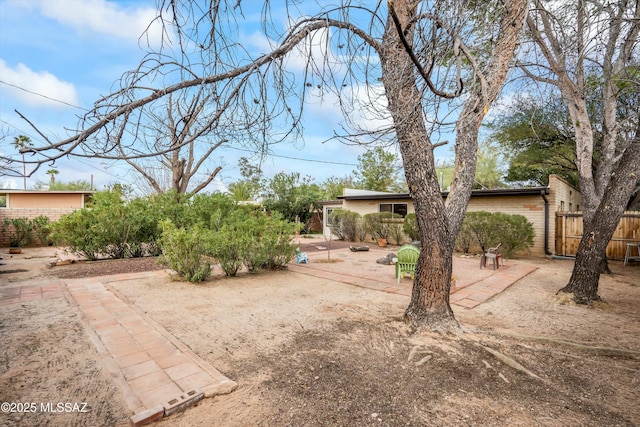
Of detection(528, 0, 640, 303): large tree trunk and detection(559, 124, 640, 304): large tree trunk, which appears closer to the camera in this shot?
detection(528, 0, 640, 303): large tree trunk

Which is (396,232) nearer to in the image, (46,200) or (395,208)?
(395,208)

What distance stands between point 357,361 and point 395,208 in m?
13.0

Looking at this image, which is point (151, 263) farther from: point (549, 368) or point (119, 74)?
point (549, 368)

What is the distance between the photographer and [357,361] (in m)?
2.98

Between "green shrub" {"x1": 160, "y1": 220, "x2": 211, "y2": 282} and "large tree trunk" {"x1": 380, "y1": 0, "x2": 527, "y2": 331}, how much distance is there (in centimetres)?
413

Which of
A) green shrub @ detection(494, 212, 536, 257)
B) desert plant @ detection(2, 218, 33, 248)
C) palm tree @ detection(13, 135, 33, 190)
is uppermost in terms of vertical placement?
palm tree @ detection(13, 135, 33, 190)

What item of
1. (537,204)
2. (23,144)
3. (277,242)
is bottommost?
(277,242)

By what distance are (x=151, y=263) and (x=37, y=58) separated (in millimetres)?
6210

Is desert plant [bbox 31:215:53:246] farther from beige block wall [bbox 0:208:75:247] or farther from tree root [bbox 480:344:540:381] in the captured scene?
tree root [bbox 480:344:540:381]

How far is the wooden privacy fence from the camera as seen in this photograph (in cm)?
968

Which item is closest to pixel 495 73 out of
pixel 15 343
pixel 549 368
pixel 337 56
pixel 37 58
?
pixel 337 56

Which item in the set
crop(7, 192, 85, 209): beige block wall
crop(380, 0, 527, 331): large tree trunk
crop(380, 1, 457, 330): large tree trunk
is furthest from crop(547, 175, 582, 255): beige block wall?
crop(7, 192, 85, 209): beige block wall

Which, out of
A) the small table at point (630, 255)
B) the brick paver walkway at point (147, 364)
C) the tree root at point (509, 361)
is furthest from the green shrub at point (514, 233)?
the brick paver walkway at point (147, 364)

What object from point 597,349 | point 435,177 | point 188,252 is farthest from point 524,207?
point 188,252
